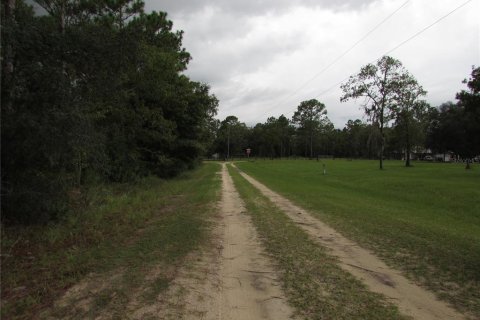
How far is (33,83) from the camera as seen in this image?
7555 mm

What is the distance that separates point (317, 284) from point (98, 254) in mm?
3983

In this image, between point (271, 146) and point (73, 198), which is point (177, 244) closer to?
point (73, 198)

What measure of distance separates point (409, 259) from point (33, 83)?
8175 mm

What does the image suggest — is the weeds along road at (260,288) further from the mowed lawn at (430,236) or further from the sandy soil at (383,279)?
the mowed lawn at (430,236)

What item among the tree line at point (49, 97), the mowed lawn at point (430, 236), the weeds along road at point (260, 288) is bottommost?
the mowed lawn at point (430, 236)

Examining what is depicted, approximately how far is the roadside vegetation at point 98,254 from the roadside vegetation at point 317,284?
176 cm

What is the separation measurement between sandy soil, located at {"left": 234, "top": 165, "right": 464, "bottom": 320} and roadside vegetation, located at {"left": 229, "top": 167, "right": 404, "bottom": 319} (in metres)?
0.19

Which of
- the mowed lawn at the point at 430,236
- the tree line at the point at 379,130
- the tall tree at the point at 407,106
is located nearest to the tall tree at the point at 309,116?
the tree line at the point at 379,130

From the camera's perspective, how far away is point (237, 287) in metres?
5.12

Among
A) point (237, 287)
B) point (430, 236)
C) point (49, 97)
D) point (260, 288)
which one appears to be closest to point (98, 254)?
point (237, 287)

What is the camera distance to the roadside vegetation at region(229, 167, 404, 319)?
427cm

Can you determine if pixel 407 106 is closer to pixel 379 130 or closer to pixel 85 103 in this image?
pixel 379 130

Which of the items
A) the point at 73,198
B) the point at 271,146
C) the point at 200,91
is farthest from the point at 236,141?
the point at 73,198

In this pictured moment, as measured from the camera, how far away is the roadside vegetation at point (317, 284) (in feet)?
14.0
